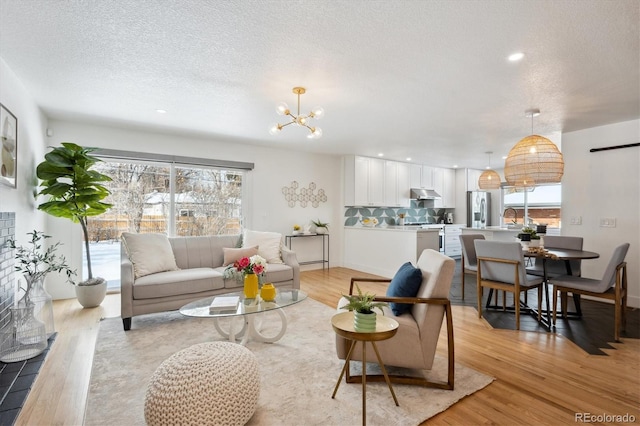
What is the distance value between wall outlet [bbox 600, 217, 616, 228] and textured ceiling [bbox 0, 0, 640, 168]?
1.31 metres

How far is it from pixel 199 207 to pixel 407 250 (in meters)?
3.68

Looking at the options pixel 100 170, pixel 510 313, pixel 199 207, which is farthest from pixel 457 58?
pixel 100 170

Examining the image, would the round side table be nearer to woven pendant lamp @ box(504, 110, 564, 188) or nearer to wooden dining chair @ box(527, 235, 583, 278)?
woven pendant lamp @ box(504, 110, 564, 188)

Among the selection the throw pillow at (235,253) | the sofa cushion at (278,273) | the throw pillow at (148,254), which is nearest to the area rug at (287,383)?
the throw pillow at (148,254)

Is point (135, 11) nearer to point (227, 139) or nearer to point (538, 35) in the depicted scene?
point (538, 35)

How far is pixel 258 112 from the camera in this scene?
3869 mm

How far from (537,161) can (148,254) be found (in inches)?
173

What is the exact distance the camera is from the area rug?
1.86m

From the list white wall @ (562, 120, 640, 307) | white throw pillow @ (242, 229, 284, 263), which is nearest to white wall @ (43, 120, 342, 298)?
white throw pillow @ (242, 229, 284, 263)

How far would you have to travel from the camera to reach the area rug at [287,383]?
6.11 feet

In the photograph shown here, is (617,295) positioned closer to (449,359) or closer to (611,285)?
(611,285)

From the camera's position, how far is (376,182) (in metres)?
7.00

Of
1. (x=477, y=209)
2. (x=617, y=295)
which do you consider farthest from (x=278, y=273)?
(x=477, y=209)

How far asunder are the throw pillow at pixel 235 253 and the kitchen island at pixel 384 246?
107 inches
